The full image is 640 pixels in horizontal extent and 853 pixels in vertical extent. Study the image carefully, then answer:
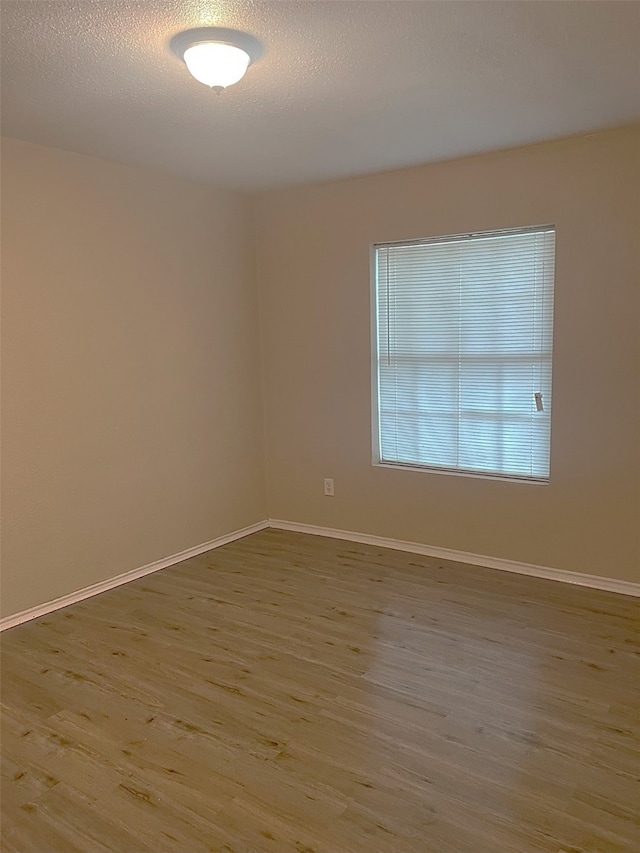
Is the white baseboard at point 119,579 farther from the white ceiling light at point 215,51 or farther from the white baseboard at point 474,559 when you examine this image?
the white ceiling light at point 215,51

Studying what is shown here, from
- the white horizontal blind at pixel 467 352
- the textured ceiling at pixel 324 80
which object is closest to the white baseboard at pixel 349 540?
the white horizontal blind at pixel 467 352

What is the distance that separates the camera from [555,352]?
141 inches

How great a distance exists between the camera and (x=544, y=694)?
8.43 feet

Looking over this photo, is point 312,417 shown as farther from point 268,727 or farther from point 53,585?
point 268,727

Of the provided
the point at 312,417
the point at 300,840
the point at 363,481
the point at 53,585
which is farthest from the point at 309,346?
the point at 300,840

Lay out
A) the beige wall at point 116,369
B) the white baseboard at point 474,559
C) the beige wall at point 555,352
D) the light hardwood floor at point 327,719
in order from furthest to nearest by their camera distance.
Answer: the white baseboard at point 474,559 → the beige wall at point 555,352 → the beige wall at point 116,369 → the light hardwood floor at point 327,719

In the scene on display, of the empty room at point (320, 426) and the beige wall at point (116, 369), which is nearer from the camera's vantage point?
the empty room at point (320, 426)

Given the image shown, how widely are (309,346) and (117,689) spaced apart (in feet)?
8.39

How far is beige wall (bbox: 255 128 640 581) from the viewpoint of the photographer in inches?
133

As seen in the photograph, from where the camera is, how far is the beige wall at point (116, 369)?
10.8ft

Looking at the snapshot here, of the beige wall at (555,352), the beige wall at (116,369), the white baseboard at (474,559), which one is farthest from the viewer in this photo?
the white baseboard at (474,559)

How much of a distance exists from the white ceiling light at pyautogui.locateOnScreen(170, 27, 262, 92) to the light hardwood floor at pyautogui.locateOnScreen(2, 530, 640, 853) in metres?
2.29

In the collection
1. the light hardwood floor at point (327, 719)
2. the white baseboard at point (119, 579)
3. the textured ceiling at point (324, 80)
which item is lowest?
the light hardwood floor at point (327, 719)

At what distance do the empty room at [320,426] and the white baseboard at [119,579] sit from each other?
19 millimetres
